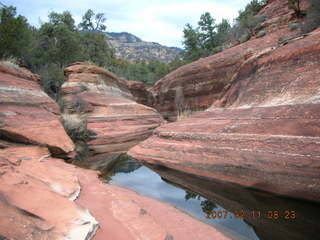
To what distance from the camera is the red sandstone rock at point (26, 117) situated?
19.2 feet

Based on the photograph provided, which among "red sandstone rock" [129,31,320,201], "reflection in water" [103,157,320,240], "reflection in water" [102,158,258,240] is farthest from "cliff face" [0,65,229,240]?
"red sandstone rock" [129,31,320,201]

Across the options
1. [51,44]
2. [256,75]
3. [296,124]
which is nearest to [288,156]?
[296,124]

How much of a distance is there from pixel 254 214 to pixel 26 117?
21.1ft

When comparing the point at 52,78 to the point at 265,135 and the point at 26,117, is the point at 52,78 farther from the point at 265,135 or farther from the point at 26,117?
the point at 265,135

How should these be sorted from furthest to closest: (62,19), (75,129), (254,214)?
(62,19) → (75,129) → (254,214)

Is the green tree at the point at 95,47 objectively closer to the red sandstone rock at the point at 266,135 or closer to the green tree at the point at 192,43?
the green tree at the point at 192,43

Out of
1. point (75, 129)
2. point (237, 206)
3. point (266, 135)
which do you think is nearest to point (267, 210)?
point (237, 206)

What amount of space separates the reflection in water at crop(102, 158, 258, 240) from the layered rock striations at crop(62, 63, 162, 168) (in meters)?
2.77

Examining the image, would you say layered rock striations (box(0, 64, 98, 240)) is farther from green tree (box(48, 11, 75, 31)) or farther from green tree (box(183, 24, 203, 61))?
green tree (box(183, 24, 203, 61))

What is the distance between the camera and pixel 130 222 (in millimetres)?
2602

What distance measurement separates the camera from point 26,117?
21.6 ft

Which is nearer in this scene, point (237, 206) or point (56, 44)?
point (237, 206)

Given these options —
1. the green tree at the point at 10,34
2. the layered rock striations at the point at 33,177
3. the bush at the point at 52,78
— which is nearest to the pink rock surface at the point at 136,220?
the layered rock striations at the point at 33,177

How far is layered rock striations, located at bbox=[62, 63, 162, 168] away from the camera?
10861mm
